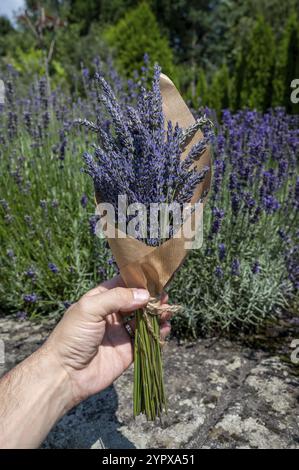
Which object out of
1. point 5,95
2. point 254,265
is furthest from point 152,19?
point 254,265

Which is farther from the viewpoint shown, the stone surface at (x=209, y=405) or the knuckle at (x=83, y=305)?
the stone surface at (x=209, y=405)

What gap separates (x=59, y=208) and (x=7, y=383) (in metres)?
1.79

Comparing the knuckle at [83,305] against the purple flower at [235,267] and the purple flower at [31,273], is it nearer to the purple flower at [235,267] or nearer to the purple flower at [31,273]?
the purple flower at [235,267]

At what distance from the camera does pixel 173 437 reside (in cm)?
196

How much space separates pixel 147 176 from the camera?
4.54ft

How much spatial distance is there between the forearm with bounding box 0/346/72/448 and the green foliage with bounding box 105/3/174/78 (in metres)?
12.7

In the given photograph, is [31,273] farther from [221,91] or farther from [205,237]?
[221,91]

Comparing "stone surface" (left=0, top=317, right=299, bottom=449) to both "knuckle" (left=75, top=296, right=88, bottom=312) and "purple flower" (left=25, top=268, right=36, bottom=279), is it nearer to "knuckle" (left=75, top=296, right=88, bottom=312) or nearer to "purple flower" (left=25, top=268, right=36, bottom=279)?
"purple flower" (left=25, top=268, right=36, bottom=279)

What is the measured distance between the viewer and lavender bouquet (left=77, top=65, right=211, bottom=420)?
138 cm

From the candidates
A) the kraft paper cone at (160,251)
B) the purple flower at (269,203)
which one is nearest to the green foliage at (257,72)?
the purple flower at (269,203)

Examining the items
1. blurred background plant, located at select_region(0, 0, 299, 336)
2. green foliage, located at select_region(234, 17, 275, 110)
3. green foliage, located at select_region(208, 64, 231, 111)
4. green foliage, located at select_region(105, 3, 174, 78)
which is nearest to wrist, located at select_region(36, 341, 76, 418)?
blurred background plant, located at select_region(0, 0, 299, 336)

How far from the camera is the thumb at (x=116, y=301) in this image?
1464mm

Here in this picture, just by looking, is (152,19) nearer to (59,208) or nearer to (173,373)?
(59,208)

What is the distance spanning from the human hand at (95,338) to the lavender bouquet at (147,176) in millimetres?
88
